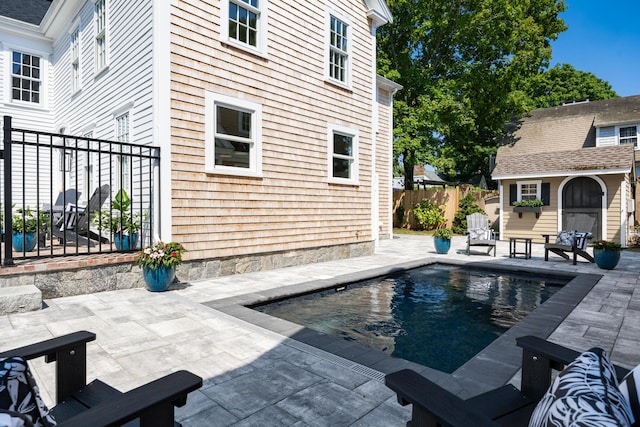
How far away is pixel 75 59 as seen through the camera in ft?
31.1

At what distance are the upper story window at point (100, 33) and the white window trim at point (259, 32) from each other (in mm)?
3002

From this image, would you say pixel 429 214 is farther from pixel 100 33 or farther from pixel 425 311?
pixel 100 33

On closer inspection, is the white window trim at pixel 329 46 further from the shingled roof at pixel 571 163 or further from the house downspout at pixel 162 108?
the shingled roof at pixel 571 163

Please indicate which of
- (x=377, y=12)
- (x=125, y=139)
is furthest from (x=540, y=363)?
(x=377, y=12)

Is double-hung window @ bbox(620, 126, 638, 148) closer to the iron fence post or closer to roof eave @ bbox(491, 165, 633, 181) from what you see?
roof eave @ bbox(491, 165, 633, 181)

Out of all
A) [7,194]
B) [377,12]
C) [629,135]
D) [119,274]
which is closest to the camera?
[7,194]

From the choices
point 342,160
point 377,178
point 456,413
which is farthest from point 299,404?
point 377,178

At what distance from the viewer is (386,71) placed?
17469 mm

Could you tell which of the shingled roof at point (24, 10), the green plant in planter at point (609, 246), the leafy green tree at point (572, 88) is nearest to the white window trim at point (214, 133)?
the green plant in planter at point (609, 246)

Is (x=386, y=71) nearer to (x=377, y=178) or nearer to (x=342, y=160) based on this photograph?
(x=377, y=178)

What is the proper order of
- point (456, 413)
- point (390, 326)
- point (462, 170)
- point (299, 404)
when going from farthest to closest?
point (462, 170), point (390, 326), point (299, 404), point (456, 413)

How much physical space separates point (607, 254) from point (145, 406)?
29.0ft

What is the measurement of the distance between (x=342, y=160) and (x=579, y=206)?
8.73m

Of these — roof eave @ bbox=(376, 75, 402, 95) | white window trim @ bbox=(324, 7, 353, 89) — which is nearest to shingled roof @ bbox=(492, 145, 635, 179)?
roof eave @ bbox=(376, 75, 402, 95)
